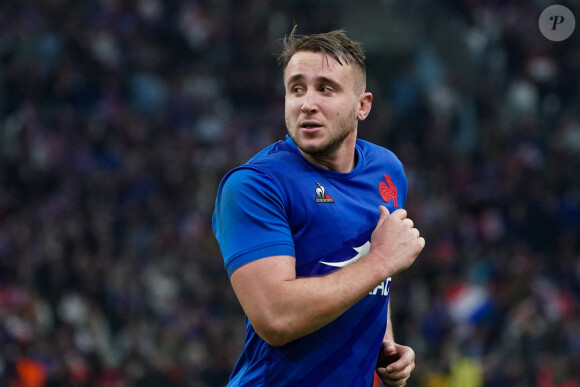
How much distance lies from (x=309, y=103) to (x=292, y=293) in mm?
770

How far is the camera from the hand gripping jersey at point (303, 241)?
343 cm

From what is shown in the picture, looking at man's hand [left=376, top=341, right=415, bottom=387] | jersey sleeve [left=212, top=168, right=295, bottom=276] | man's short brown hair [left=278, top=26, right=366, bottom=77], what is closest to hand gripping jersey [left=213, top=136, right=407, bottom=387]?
jersey sleeve [left=212, top=168, right=295, bottom=276]

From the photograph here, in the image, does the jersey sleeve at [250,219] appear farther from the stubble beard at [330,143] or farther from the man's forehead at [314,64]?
the man's forehead at [314,64]

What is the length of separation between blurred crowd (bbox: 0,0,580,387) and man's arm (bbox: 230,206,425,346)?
8134 mm

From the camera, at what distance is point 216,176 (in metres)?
14.1

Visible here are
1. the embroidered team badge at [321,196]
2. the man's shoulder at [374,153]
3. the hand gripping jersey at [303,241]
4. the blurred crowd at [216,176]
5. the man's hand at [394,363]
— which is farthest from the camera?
the blurred crowd at [216,176]

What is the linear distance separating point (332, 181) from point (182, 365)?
27.2 feet

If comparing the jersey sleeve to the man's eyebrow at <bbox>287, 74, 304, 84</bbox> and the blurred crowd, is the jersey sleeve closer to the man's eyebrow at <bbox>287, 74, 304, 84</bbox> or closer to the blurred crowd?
the man's eyebrow at <bbox>287, 74, 304, 84</bbox>

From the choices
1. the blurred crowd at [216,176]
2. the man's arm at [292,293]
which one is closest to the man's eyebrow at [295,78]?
the man's arm at [292,293]

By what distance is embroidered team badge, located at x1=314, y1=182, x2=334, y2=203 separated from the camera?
3602mm

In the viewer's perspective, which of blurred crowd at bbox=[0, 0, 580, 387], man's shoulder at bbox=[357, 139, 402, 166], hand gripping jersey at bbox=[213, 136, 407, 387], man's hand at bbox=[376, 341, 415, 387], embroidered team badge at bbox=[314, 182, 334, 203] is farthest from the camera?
blurred crowd at bbox=[0, 0, 580, 387]

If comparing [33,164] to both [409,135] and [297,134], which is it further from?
[297,134]

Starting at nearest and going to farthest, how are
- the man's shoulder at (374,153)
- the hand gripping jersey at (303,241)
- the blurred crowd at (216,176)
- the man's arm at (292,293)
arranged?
1. the man's arm at (292,293)
2. the hand gripping jersey at (303,241)
3. the man's shoulder at (374,153)
4. the blurred crowd at (216,176)

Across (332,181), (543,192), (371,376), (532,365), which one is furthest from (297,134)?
(543,192)
